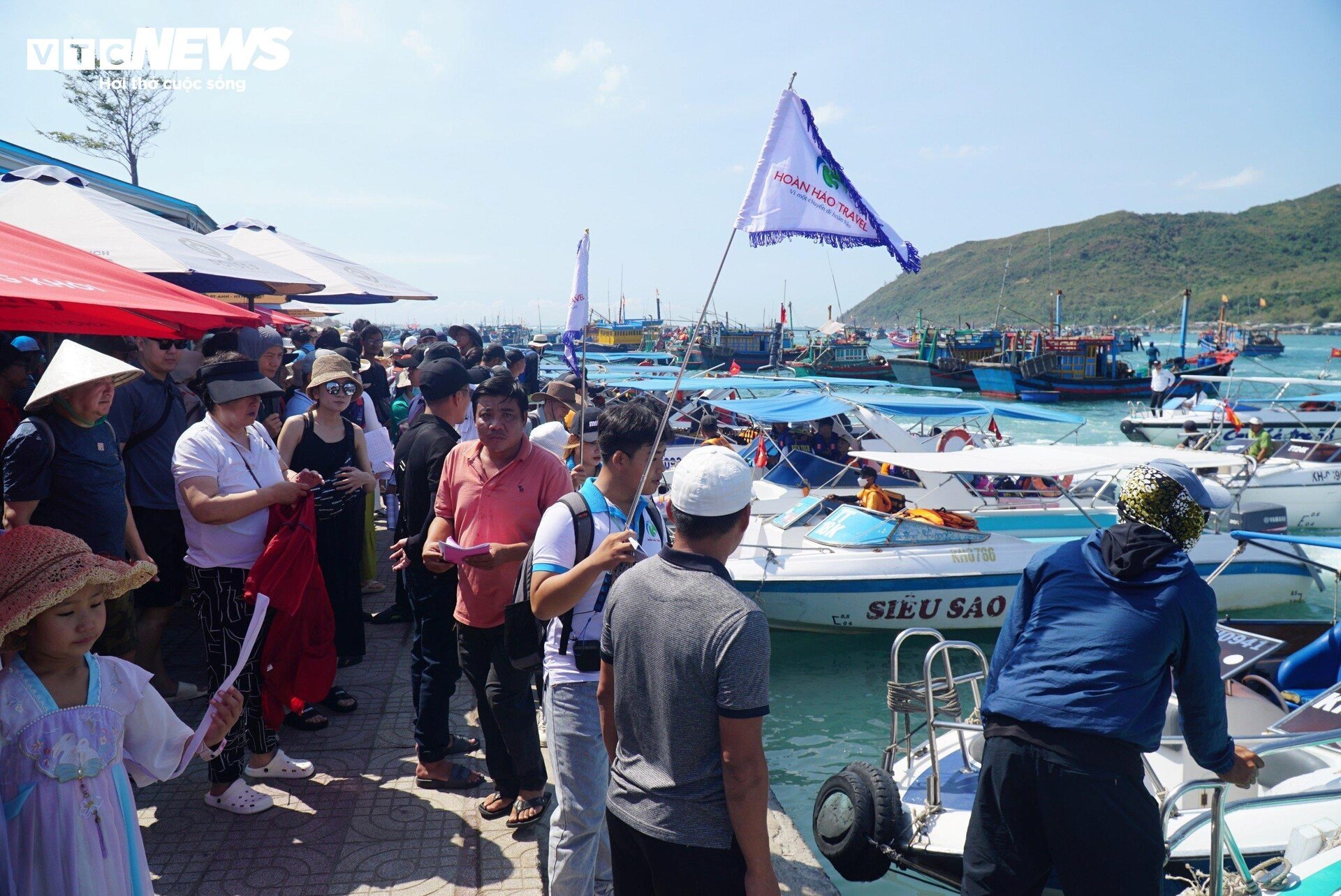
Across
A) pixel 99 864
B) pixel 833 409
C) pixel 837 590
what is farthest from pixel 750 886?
pixel 833 409

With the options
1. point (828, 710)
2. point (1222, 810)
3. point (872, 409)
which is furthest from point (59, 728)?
point (872, 409)

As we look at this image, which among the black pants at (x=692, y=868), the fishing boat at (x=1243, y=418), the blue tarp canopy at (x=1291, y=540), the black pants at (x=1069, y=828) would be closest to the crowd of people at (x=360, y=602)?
the black pants at (x=692, y=868)

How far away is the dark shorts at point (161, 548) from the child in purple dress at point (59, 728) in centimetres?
214

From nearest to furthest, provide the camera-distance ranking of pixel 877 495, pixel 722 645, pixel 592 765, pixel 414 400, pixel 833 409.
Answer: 1. pixel 722 645
2. pixel 592 765
3. pixel 414 400
4. pixel 877 495
5. pixel 833 409

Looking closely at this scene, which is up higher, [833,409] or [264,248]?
[264,248]

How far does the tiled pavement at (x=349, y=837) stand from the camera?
10.0ft

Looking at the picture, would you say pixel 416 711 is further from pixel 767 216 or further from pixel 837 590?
pixel 837 590

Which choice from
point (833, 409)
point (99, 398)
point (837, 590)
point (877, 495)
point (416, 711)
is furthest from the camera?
Result: point (833, 409)

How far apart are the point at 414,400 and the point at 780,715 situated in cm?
414

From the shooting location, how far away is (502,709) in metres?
3.17

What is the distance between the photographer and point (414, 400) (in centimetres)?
661

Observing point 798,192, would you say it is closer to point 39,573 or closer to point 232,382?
point 232,382

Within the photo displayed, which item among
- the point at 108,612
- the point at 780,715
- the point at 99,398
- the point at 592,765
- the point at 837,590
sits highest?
the point at 99,398

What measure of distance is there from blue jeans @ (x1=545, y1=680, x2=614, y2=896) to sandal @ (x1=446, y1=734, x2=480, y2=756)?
166cm
